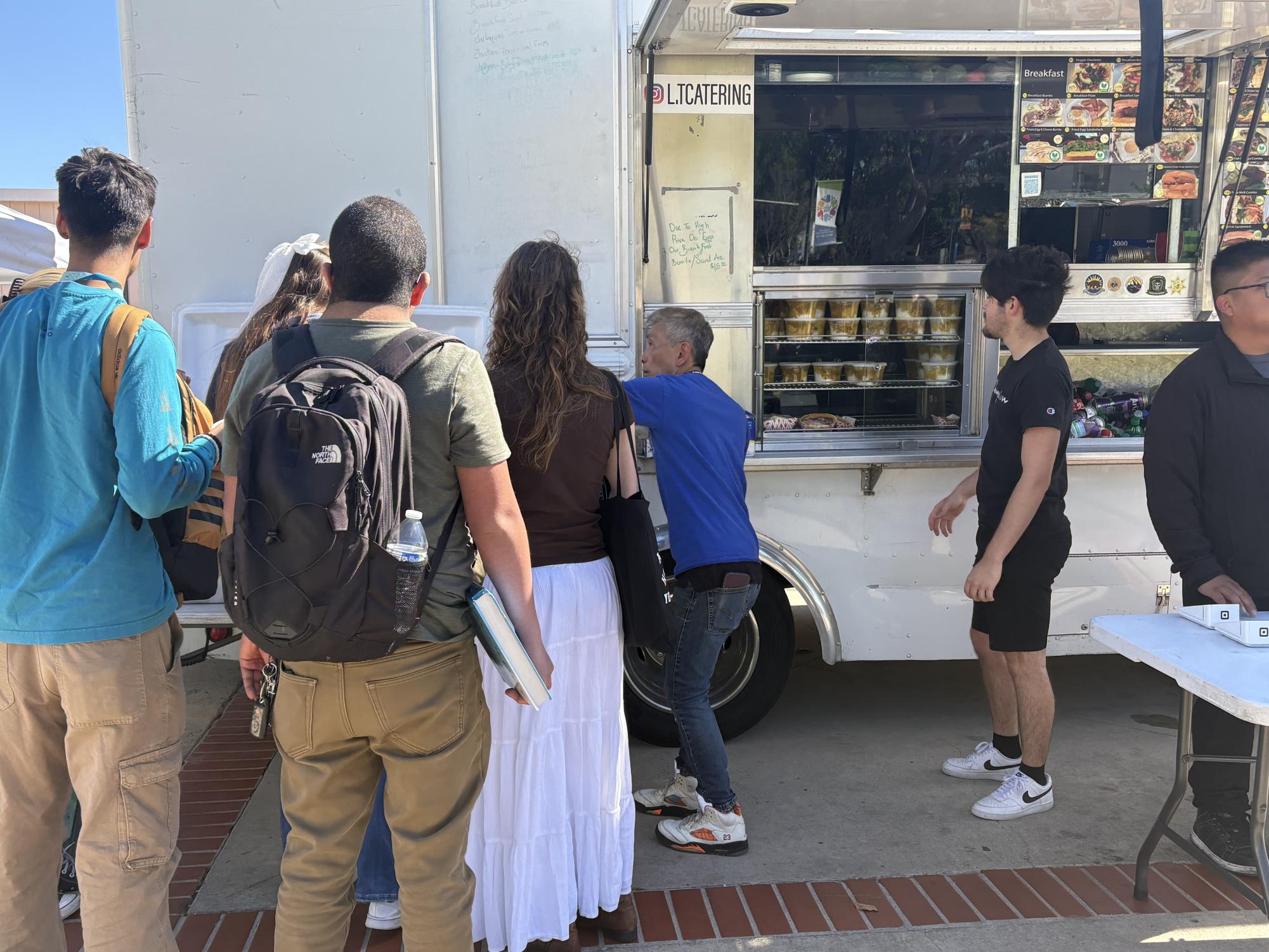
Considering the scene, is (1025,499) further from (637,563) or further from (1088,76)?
(1088,76)

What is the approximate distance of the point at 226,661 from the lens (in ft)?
17.0

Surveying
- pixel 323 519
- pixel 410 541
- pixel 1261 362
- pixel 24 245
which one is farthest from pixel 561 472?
pixel 24 245

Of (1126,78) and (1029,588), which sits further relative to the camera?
(1126,78)

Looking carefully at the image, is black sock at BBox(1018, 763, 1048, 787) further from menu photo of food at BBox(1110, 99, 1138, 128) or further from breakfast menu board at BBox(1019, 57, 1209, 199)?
menu photo of food at BBox(1110, 99, 1138, 128)

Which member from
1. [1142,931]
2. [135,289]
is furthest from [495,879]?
[135,289]

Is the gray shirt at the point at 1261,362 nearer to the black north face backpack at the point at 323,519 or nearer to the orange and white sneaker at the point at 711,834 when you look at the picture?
the orange and white sneaker at the point at 711,834

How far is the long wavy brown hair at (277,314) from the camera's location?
2670mm

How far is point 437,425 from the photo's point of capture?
1925 mm

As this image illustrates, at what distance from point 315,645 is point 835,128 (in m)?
3.17

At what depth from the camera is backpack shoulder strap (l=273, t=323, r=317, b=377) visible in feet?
6.33

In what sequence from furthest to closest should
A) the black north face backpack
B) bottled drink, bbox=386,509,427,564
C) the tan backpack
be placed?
the tan backpack
bottled drink, bbox=386,509,427,564
the black north face backpack

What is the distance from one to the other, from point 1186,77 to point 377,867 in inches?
169

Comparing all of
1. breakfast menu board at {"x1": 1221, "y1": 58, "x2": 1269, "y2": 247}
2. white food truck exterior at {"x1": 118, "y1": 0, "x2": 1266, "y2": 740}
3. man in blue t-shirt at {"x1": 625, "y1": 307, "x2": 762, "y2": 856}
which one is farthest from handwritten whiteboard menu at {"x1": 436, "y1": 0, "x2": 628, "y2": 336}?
breakfast menu board at {"x1": 1221, "y1": 58, "x2": 1269, "y2": 247}

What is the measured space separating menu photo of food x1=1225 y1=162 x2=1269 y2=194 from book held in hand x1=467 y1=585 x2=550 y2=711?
3753 mm
